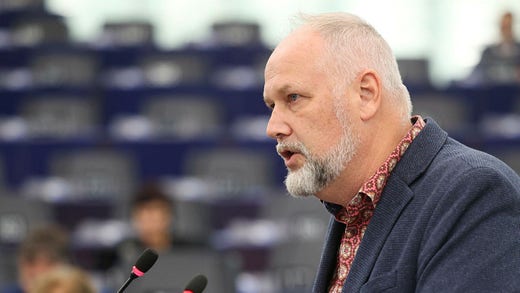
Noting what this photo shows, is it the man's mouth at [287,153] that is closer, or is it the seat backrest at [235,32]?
the man's mouth at [287,153]

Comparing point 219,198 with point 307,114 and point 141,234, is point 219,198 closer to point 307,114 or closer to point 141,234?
point 141,234

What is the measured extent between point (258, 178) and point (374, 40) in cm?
478

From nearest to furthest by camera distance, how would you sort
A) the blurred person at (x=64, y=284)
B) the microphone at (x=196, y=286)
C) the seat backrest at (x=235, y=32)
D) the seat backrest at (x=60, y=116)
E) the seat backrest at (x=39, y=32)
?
the microphone at (x=196, y=286) → the blurred person at (x=64, y=284) → the seat backrest at (x=60, y=116) → the seat backrest at (x=39, y=32) → the seat backrest at (x=235, y=32)

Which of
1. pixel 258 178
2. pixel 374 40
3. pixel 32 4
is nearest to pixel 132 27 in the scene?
pixel 32 4

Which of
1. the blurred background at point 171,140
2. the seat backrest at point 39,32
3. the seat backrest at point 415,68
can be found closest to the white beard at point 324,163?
the blurred background at point 171,140

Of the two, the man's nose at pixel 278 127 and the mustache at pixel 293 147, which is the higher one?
the man's nose at pixel 278 127

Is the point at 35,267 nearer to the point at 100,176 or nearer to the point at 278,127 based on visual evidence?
the point at 100,176

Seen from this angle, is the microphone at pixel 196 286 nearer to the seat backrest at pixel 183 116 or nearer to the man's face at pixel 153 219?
the man's face at pixel 153 219

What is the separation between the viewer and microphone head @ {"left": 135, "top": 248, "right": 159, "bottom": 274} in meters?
1.69

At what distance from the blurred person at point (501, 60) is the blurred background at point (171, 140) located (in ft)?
0.05

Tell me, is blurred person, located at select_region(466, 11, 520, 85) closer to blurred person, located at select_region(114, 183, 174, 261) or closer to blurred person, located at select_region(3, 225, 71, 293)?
blurred person, located at select_region(114, 183, 174, 261)

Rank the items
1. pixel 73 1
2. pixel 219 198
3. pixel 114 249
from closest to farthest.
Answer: pixel 114 249 → pixel 219 198 → pixel 73 1

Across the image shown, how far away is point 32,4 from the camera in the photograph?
1026 cm

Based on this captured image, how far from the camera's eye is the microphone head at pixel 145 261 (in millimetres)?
1688
